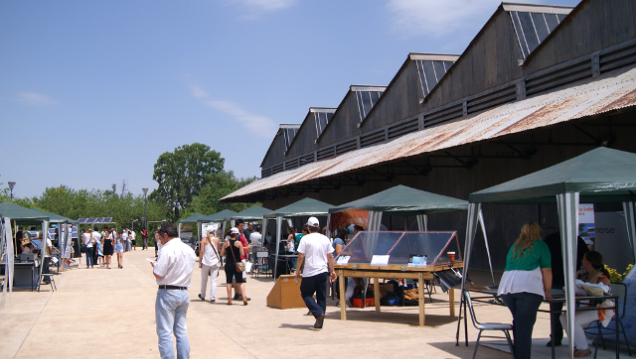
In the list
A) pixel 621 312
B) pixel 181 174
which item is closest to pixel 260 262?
pixel 621 312

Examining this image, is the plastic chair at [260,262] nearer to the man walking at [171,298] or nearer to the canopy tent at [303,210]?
the canopy tent at [303,210]

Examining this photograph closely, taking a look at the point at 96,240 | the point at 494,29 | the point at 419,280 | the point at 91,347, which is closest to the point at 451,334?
the point at 419,280

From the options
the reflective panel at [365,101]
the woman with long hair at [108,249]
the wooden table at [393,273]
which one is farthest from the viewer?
the reflective panel at [365,101]

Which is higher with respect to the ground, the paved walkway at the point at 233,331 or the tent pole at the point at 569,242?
the tent pole at the point at 569,242

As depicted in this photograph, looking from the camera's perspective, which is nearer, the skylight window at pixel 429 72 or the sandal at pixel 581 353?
the sandal at pixel 581 353

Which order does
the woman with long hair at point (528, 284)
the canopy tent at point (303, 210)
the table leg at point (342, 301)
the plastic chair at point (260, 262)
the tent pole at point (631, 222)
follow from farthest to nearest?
the plastic chair at point (260, 262) → the canopy tent at point (303, 210) → the table leg at point (342, 301) → the tent pole at point (631, 222) → the woman with long hair at point (528, 284)

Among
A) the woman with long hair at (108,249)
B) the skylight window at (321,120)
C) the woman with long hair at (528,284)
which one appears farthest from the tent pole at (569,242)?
the skylight window at (321,120)

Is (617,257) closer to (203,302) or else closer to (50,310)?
(203,302)

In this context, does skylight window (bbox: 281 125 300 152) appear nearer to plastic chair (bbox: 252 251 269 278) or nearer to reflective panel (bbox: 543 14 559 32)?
plastic chair (bbox: 252 251 269 278)

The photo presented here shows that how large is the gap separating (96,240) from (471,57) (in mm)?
18621

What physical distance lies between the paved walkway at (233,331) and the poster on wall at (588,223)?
2800 mm

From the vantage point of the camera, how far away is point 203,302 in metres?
13.5

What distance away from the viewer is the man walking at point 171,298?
258 inches

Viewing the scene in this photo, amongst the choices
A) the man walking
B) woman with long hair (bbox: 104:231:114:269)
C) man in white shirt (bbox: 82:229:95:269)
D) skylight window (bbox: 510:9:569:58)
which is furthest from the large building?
man in white shirt (bbox: 82:229:95:269)
